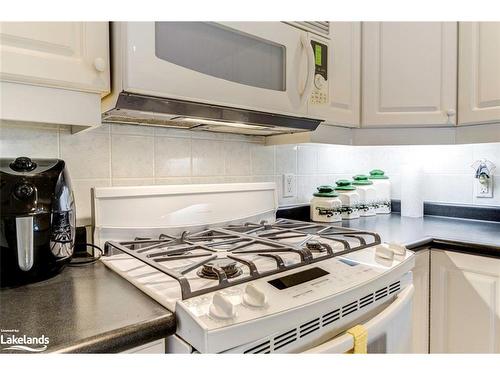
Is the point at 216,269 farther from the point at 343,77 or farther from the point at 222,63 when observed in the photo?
the point at 343,77

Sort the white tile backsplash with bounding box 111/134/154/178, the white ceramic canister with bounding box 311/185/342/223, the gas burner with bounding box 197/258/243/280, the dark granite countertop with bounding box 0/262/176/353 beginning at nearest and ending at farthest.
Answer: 1. the dark granite countertop with bounding box 0/262/176/353
2. the gas burner with bounding box 197/258/243/280
3. the white tile backsplash with bounding box 111/134/154/178
4. the white ceramic canister with bounding box 311/185/342/223

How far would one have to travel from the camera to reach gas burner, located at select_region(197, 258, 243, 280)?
73 centimetres

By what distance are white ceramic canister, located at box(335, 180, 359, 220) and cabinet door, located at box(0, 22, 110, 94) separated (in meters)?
1.19

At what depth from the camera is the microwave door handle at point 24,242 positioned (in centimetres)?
71

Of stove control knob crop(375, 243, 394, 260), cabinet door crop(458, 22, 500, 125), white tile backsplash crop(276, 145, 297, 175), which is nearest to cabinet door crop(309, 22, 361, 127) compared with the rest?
white tile backsplash crop(276, 145, 297, 175)

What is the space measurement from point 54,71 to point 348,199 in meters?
1.30

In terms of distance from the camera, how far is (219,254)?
2.92 feet

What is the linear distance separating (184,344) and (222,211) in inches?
27.7

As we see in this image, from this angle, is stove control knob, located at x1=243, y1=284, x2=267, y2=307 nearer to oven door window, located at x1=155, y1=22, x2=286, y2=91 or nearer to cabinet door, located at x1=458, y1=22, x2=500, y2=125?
oven door window, located at x1=155, y1=22, x2=286, y2=91

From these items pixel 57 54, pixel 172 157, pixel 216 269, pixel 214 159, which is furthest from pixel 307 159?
pixel 57 54

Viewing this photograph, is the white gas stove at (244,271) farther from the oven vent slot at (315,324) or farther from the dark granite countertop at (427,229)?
the dark granite countertop at (427,229)

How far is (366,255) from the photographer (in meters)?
0.96
